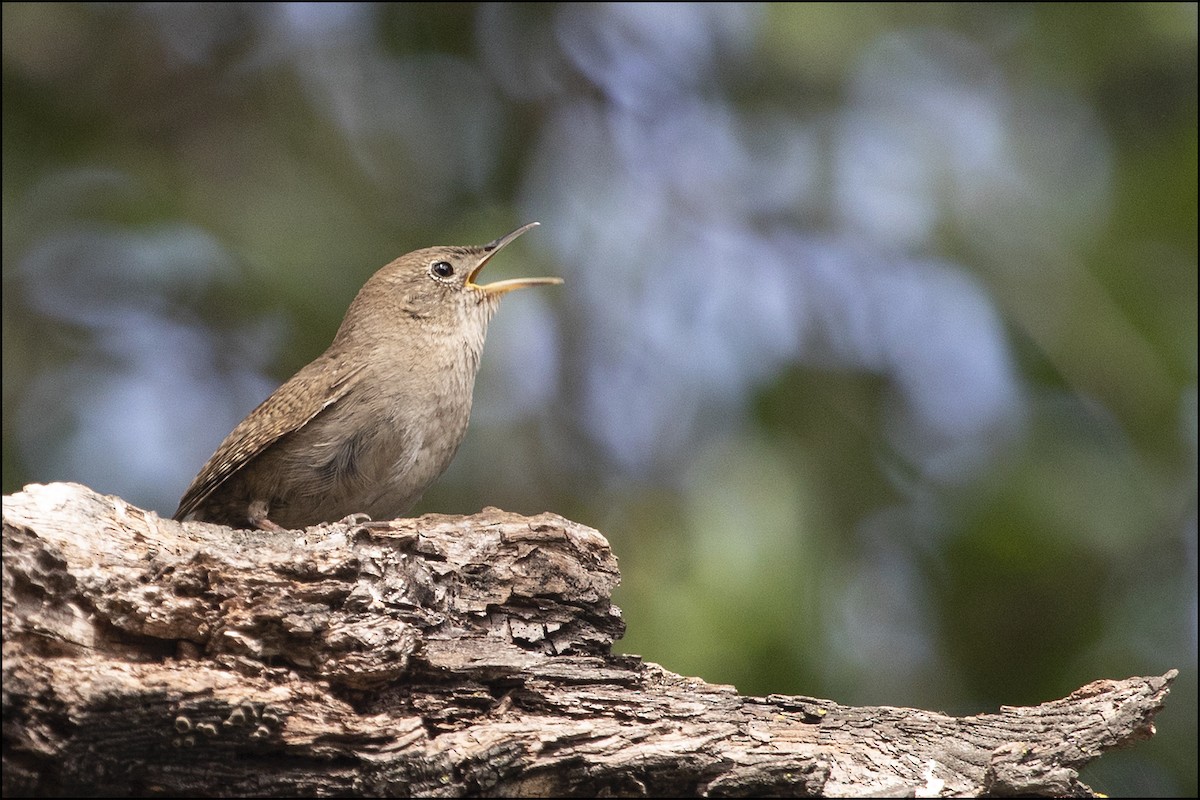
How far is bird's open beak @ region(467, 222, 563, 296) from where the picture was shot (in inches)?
223

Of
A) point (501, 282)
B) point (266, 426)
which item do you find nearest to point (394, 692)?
point (266, 426)

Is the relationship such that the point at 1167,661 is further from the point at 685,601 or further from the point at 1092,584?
the point at 685,601

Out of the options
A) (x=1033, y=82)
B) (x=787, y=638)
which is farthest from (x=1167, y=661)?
(x=1033, y=82)

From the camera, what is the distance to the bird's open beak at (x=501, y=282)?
567 cm

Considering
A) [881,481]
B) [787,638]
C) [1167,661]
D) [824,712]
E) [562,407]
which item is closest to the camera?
[824,712]

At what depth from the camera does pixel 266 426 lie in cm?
480

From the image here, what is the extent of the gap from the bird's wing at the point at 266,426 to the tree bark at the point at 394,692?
1.14 m

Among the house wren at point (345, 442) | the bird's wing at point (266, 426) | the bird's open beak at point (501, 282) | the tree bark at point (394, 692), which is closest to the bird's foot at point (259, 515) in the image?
the house wren at point (345, 442)

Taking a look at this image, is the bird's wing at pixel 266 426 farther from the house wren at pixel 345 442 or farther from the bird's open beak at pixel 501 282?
the bird's open beak at pixel 501 282

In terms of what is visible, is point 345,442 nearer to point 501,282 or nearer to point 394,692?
point 501,282

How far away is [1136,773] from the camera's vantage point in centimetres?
606

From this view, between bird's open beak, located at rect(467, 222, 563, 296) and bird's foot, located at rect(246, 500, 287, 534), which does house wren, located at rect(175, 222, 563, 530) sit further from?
bird's open beak, located at rect(467, 222, 563, 296)

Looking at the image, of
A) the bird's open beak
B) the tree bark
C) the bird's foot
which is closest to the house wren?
the bird's foot

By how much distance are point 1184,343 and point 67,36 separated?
5.49 metres
